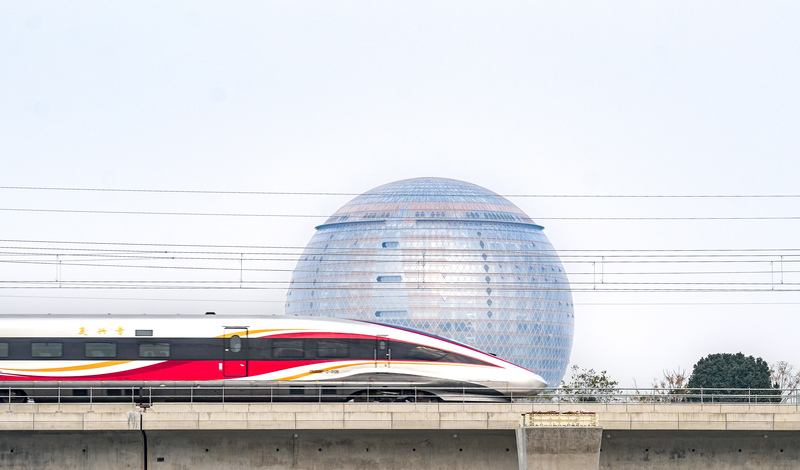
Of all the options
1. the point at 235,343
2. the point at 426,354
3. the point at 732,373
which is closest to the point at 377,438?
Answer: the point at 426,354

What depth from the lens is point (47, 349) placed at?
52031 mm

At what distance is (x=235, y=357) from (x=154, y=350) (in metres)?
3.20

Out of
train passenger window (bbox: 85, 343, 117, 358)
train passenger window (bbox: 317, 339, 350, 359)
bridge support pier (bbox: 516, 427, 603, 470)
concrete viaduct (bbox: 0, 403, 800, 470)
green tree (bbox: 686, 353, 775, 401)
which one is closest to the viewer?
bridge support pier (bbox: 516, 427, 603, 470)

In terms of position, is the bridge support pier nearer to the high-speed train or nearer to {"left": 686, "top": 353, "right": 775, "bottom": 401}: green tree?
the high-speed train

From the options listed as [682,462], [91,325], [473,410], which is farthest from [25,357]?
[682,462]

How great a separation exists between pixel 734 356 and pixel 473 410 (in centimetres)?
8255

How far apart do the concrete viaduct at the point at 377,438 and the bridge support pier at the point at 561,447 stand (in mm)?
31

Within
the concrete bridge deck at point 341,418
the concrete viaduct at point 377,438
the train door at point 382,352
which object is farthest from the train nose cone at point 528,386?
the concrete bridge deck at point 341,418

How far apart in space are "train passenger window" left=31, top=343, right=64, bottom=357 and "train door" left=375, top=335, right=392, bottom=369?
12331 mm

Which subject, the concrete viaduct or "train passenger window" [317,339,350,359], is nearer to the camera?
the concrete viaduct

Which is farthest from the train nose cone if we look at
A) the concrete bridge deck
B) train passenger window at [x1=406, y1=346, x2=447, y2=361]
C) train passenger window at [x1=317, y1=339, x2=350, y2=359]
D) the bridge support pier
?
the bridge support pier

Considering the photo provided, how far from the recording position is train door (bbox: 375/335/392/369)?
52688mm

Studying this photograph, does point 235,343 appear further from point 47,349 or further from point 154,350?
point 47,349

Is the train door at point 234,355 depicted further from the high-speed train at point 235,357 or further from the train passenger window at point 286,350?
the train passenger window at point 286,350
